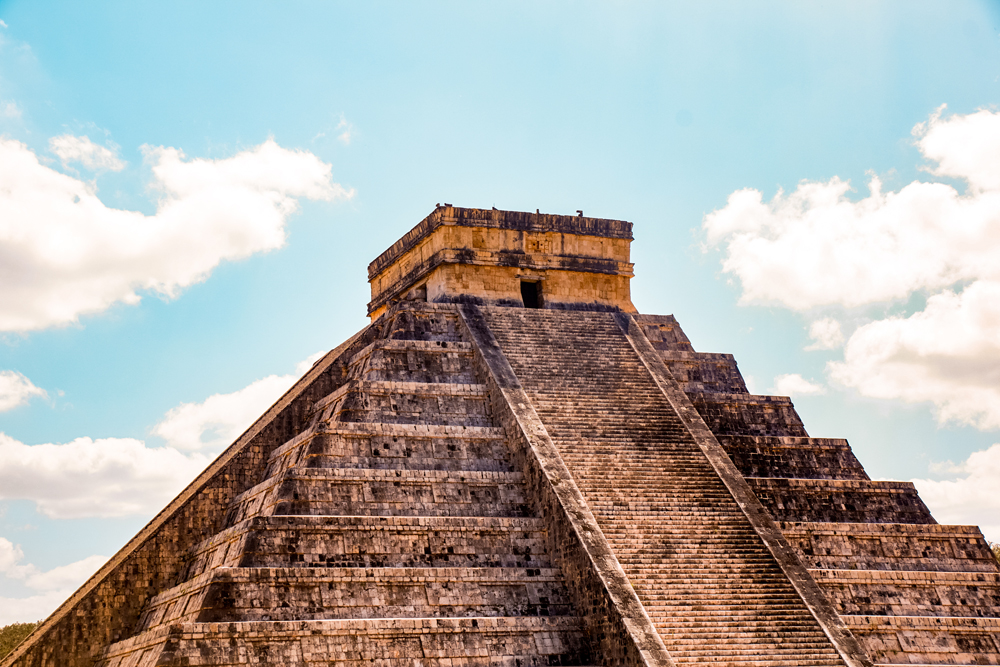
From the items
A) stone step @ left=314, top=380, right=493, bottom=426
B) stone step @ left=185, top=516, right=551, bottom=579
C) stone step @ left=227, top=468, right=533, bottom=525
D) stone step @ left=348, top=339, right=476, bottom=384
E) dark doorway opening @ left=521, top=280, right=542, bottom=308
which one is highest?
dark doorway opening @ left=521, top=280, right=542, bottom=308

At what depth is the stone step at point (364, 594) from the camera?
14.2 m

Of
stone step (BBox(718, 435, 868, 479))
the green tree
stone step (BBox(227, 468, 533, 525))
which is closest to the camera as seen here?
stone step (BBox(227, 468, 533, 525))

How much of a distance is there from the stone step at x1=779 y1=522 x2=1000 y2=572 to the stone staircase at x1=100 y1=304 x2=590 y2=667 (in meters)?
4.58

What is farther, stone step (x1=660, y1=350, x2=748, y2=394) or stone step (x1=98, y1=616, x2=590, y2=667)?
stone step (x1=660, y1=350, x2=748, y2=394)

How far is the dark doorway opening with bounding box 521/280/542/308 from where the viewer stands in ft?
73.1

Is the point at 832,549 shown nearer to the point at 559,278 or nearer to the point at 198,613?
the point at 559,278

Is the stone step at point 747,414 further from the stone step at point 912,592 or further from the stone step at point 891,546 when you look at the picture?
the stone step at point 912,592

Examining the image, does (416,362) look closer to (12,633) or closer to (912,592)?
(912,592)

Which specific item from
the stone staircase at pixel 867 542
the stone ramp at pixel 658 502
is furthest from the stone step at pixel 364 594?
the stone staircase at pixel 867 542

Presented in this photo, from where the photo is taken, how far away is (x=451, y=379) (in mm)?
19031

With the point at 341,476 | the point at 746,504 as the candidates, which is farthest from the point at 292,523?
the point at 746,504

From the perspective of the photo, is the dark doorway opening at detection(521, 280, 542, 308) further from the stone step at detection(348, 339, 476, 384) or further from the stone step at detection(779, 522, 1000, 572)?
the stone step at detection(779, 522, 1000, 572)

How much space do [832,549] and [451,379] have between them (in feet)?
22.3

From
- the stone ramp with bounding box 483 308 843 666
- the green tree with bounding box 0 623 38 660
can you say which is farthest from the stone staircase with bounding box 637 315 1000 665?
the green tree with bounding box 0 623 38 660
